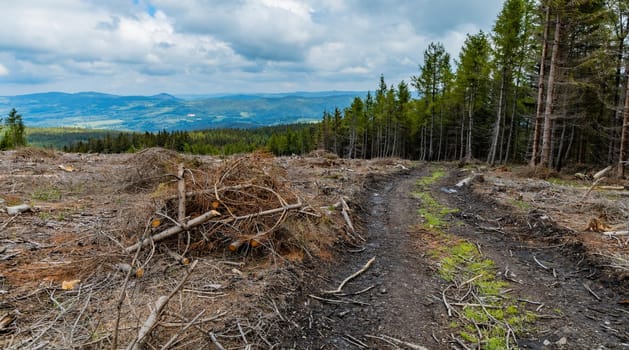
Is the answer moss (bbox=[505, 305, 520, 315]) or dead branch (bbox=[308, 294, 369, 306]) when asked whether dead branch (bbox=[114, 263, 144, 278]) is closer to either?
dead branch (bbox=[308, 294, 369, 306])

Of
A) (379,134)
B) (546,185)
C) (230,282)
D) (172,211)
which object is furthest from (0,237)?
(379,134)

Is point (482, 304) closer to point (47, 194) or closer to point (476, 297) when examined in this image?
point (476, 297)

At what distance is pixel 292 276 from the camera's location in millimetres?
5281

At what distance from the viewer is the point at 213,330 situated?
3662 millimetres

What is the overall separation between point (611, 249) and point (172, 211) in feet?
27.0

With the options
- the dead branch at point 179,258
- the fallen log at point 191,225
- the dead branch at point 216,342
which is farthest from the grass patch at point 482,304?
the dead branch at point 179,258

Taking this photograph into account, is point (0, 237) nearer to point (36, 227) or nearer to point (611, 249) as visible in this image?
point (36, 227)

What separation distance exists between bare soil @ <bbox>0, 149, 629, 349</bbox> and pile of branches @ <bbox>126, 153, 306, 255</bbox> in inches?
5.0

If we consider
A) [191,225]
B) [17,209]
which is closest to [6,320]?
[191,225]

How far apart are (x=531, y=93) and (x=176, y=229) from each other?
2571 cm

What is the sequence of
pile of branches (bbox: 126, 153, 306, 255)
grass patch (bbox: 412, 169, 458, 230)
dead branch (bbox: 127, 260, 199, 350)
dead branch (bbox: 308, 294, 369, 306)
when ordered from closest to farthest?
1. dead branch (bbox: 127, 260, 199, 350)
2. dead branch (bbox: 308, 294, 369, 306)
3. pile of branches (bbox: 126, 153, 306, 255)
4. grass patch (bbox: 412, 169, 458, 230)

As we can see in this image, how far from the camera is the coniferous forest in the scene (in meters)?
16.0

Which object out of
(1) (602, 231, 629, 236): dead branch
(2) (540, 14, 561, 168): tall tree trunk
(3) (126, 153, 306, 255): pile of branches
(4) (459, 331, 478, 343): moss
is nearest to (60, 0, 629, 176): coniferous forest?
(2) (540, 14, 561, 168): tall tree trunk

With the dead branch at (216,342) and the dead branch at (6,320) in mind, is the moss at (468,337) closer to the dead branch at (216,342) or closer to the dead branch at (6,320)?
the dead branch at (216,342)
